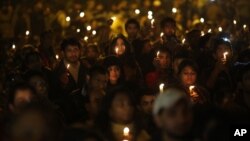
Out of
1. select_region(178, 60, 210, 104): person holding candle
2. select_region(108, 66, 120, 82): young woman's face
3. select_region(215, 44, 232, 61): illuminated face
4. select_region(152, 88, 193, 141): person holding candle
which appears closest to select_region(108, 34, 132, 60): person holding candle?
select_region(108, 66, 120, 82): young woman's face

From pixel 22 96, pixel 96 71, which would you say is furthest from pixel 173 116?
pixel 96 71

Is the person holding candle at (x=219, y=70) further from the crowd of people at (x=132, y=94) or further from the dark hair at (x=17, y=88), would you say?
the dark hair at (x=17, y=88)

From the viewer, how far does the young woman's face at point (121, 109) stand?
15.8 ft

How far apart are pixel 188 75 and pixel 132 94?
5.29 ft

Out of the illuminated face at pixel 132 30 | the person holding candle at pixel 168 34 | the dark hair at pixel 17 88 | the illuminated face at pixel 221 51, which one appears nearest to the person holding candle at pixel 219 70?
the illuminated face at pixel 221 51

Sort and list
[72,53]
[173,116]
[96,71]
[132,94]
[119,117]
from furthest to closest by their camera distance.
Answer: [72,53]
[96,71]
[132,94]
[119,117]
[173,116]

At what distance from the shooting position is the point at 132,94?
16.5ft

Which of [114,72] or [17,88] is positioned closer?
[17,88]

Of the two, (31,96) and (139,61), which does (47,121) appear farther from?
(139,61)

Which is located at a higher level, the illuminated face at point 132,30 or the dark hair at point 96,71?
the illuminated face at point 132,30

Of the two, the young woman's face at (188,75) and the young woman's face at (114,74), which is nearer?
the young woman's face at (188,75)

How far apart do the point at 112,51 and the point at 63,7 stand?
21.6 feet

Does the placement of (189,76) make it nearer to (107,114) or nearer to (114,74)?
(114,74)

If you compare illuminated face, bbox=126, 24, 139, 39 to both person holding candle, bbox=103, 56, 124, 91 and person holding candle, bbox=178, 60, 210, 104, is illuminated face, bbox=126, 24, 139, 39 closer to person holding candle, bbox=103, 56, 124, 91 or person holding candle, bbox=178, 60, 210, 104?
person holding candle, bbox=103, 56, 124, 91
